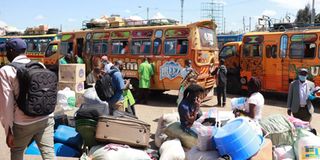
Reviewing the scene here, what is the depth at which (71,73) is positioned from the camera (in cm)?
1024

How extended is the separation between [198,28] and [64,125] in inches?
252

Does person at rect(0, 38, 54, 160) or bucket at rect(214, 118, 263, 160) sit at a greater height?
person at rect(0, 38, 54, 160)

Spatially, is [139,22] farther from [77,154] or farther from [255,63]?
[77,154]

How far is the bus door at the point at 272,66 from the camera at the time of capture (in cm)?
1241

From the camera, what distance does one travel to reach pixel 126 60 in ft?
41.1

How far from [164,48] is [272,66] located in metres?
4.06

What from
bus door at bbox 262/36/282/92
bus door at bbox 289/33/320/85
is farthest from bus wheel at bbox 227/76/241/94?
bus door at bbox 289/33/320/85

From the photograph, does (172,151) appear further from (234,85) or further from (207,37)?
(234,85)

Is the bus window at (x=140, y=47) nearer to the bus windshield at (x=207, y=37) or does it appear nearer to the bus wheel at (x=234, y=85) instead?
the bus windshield at (x=207, y=37)

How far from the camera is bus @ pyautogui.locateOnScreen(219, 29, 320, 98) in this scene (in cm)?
1159

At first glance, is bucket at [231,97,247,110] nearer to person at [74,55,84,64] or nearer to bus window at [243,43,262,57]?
bus window at [243,43,262,57]

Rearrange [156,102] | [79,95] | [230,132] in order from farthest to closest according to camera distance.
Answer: [156,102] < [79,95] < [230,132]

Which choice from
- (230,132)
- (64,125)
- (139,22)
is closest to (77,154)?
(64,125)

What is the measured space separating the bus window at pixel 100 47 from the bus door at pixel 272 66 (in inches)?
233
